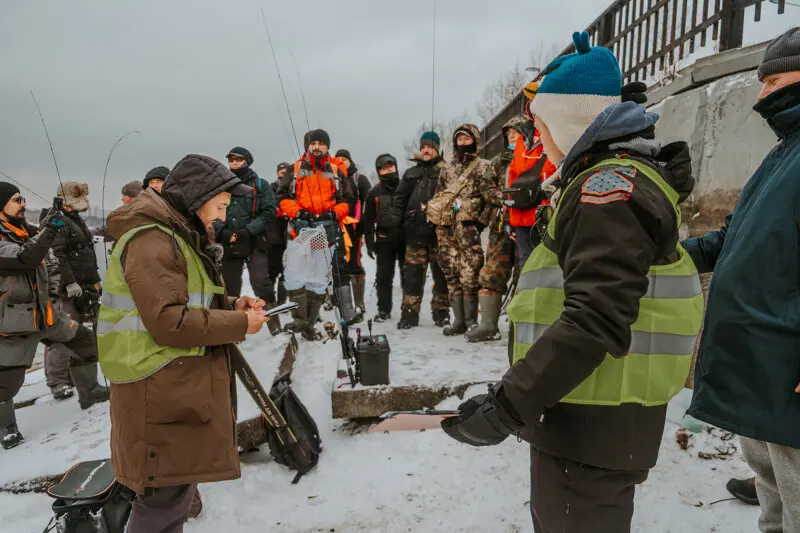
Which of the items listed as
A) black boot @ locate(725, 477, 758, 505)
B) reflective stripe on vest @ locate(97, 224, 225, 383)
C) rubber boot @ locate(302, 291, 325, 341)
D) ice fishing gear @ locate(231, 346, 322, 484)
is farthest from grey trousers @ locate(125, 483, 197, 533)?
rubber boot @ locate(302, 291, 325, 341)

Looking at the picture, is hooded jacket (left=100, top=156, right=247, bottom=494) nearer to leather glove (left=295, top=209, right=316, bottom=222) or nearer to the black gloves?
the black gloves

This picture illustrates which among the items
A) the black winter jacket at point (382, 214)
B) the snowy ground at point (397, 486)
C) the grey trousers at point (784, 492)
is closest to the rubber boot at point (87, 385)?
the snowy ground at point (397, 486)

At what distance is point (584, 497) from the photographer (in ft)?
4.50

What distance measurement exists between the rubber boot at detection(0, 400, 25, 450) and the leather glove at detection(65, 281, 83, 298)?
54.5 inches

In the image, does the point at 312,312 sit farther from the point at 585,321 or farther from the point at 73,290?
the point at 585,321

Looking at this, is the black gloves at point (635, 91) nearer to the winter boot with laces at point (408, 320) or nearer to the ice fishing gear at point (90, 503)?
the ice fishing gear at point (90, 503)

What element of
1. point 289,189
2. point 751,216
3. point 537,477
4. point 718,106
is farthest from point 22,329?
point 718,106

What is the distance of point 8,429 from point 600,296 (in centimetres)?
475

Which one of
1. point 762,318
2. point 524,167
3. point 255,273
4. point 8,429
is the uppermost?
point 524,167

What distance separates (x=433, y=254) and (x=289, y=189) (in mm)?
2009

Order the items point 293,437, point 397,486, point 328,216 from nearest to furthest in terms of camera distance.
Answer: point 397,486, point 293,437, point 328,216

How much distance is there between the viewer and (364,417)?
3951 millimetres

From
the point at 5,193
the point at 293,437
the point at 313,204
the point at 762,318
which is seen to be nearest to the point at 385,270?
the point at 313,204

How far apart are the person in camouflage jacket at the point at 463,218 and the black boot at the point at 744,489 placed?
2.99 m
